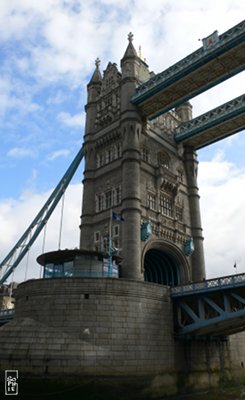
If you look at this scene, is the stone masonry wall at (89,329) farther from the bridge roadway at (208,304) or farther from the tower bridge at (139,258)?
the bridge roadway at (208,304)

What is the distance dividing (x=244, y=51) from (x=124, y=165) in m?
18.2

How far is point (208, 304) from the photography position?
32812mm

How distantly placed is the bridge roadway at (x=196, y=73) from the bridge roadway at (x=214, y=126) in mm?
4429

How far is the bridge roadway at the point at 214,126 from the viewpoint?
152ft

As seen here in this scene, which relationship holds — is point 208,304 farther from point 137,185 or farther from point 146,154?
point 146,154

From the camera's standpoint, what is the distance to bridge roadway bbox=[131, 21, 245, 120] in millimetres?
38969

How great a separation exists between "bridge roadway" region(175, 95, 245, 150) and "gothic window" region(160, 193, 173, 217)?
975cm

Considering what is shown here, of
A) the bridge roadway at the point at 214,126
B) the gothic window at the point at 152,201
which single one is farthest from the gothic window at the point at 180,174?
the gothic window at the point at 152,201

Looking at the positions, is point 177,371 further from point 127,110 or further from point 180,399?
point 127,110

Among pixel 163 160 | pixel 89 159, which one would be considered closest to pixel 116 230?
pixel 89 159

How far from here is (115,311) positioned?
94.2 feet

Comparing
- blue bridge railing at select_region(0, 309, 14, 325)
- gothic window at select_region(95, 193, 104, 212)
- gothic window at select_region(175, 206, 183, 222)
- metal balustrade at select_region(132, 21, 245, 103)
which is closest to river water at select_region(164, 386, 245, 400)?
gothic window at select_region(175, 206, 183, 222)

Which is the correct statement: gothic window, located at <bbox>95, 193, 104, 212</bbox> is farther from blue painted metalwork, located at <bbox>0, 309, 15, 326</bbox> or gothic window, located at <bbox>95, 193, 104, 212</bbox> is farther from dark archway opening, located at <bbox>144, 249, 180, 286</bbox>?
blue painted metalwork, located at <bbox>0, 309, 15, 326</bbox>

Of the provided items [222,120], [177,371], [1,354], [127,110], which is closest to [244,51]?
[222,120]
